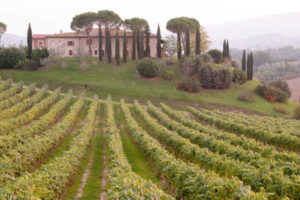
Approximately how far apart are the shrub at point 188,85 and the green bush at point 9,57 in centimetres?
3085

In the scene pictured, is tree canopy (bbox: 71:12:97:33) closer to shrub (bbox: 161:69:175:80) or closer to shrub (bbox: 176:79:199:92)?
shrub (bbox: 161:69:175:80)

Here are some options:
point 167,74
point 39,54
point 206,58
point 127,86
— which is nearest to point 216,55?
point 206,58

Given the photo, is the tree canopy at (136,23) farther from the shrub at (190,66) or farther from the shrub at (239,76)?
the shrub at (239,76)

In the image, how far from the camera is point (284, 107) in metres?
49.2

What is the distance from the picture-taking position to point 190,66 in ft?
182

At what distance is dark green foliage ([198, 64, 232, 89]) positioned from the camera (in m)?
52.2

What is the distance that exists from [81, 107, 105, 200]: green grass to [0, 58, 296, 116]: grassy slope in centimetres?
2344

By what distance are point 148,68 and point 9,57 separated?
26233mm

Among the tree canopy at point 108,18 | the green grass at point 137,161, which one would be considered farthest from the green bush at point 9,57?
the green grass at point 137,161

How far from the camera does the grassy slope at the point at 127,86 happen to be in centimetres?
4675

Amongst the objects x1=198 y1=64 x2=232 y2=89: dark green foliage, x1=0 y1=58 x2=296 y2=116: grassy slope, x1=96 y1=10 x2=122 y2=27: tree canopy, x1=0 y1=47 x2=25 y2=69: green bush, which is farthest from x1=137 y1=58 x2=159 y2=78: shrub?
x1=0 y1=47 x2=25 y2=69: green bush

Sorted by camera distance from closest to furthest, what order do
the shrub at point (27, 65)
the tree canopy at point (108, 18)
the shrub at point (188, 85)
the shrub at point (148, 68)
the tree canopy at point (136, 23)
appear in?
the shrub at point (188, 85) → the shrub at point (148, 68) → the shrub at point (27, 65) → the tree canopy at point (108, 18) → the tree canopy at point (136, 23)

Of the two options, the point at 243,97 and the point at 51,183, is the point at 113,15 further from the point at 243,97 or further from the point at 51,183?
the point at 51,183

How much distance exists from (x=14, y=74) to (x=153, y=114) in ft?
104
